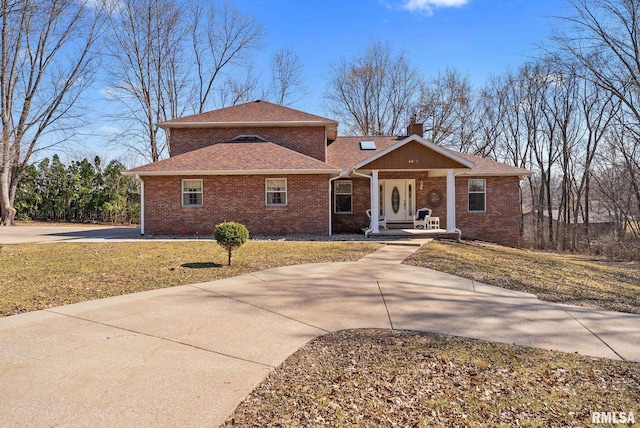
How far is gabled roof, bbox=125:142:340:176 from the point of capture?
16469 millimetres

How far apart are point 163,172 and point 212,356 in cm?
1372

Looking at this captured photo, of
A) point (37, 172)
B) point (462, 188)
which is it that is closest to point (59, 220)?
point (37, 172)

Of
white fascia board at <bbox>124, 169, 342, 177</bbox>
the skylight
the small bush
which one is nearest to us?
the small bush

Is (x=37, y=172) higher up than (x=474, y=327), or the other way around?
(x=37, y=172)

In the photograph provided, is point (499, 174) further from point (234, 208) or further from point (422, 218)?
point (234, 208)

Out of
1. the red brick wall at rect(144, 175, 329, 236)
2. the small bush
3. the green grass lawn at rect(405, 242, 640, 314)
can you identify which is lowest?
the green grass lawn at rect(405, 242, 640, 314)

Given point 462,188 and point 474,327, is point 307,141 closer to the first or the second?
point 462,188

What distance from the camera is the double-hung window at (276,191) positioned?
56.0 feet

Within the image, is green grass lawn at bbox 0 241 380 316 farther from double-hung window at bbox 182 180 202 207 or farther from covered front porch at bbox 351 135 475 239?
double-hung window at bbox 182 180 202 207

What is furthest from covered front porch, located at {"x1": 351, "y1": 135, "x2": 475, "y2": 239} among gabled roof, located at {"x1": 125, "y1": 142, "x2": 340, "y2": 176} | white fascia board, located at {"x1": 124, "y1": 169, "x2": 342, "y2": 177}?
gabled roof, located at {"x1": 125, "y1": 142, "x2": 340, "y2": 176}

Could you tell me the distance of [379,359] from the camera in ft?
14.0

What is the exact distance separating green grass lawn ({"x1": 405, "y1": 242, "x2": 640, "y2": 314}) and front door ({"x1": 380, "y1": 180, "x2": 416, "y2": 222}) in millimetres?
6153

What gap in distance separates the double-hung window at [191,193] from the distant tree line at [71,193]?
13698mm

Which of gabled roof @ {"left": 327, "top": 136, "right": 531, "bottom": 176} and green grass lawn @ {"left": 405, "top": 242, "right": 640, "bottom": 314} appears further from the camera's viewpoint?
gabled roof @ {"left": 327, "top": 136, "right": 531, "bottom": 176}
